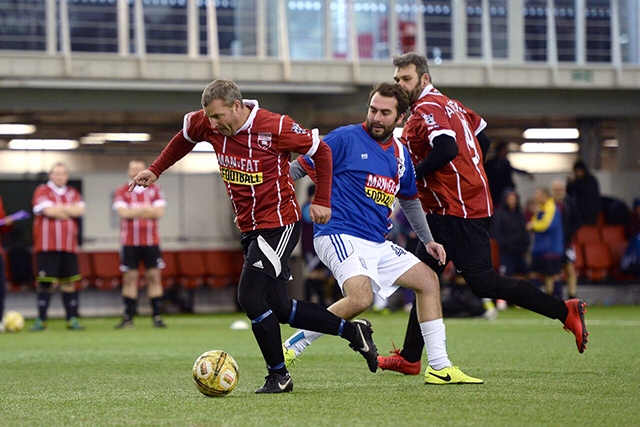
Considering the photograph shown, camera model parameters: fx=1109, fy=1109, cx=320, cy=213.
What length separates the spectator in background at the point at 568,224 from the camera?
1786 cm

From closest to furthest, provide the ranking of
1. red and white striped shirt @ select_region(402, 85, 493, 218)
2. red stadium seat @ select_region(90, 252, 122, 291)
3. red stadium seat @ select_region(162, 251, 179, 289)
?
red and white striped shirt @ select_region(402, 85, 493, 218)
red stadium seat @ select_region(90, 252, 122, 291)
red stadium seat @ select_region(162, 251, 179, 289)

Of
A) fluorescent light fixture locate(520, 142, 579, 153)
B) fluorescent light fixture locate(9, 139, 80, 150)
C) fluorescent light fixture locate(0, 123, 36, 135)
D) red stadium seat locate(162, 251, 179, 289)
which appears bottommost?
red stadium seat locate(162, 251, 179, 289)

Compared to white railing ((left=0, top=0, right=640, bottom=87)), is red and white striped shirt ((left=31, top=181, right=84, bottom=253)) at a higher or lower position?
lower

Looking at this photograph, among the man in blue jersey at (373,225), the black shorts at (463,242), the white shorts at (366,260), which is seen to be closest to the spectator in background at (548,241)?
the black shorts at (463,242)

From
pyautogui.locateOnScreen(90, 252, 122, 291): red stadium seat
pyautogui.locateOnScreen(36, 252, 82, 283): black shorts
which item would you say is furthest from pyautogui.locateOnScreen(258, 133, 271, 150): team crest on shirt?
pyautogui.locateOnScreen(90, 252, 122, 291): red stadium seat

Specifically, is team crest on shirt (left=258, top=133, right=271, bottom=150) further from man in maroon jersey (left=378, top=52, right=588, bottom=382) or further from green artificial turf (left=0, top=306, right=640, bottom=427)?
green artificial turf (left=0, top=306, right=640, bottom=427)

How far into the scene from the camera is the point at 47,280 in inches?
563

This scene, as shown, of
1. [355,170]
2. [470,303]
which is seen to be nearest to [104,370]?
[355,170]

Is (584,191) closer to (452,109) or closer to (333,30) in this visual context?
(333,30)

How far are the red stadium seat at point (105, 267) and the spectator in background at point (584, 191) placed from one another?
7.95m

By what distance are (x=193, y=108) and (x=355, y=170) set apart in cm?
1235

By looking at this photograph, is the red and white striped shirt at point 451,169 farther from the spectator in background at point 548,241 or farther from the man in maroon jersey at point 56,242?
the spectator in background at point 548,241

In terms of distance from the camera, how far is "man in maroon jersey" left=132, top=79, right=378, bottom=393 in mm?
6125

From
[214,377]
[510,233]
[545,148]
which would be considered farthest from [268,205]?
[545,148]
